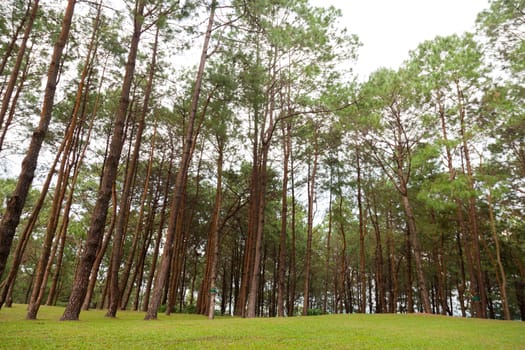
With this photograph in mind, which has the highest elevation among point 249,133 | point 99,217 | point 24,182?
point 249,133

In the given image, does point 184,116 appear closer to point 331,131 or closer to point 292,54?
point 292,54

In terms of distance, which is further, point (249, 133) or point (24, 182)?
point (249, 133)

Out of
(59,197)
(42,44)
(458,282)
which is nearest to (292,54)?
(42,44)

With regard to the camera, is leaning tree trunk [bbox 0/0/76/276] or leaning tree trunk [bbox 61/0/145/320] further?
leaning tree trunk [bbox 61/0/145/320]

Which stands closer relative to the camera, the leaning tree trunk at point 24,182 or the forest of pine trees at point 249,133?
the leaning tree trunk at point 24,182

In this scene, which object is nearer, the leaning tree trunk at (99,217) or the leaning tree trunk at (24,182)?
the leaning tree trunk at (24,182)

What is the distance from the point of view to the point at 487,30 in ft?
46.4

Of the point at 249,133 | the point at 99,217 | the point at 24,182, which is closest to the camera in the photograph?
the point at 24,182

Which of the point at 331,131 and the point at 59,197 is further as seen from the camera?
the point at 331,131

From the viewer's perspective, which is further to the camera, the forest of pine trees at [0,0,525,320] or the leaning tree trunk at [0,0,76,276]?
the forest of pine trees at [0,0,525,320]

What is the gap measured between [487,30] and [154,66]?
1502 centimetres

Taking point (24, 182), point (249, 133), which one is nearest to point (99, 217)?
point (24, 182)

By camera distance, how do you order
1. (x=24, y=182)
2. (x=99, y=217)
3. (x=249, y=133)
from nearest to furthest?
(x=24, y=182) < (x=99, y=217) < (x=249, y=133)

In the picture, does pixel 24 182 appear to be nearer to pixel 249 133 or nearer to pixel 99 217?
pixel 99 217
